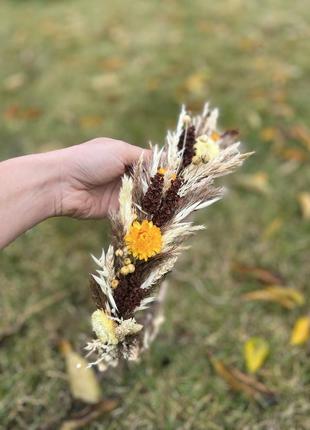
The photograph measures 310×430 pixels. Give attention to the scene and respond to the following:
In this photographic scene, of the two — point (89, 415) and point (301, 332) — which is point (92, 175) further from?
point (301, 332)

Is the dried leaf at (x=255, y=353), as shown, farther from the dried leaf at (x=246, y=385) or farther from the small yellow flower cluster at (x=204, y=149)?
the small yellow flower cluster at (x=204, y=149)

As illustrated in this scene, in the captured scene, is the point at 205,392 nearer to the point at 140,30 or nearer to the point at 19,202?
the point at 19,202

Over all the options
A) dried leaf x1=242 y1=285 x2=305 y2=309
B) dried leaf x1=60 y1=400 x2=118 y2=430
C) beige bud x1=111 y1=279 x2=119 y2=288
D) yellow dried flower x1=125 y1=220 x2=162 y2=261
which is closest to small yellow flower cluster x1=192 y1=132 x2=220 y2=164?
yellow dried flower x1=125 y1=220 x2=162 y2=261

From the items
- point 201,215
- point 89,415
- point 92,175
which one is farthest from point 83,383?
point 201,215

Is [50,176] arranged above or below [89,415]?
above

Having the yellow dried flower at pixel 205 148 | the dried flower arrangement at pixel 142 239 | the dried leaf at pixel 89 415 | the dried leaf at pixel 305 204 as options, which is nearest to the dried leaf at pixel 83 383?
the dried leaf at pixel 89 415
